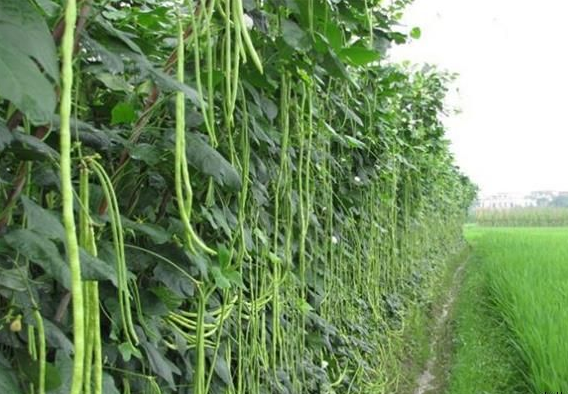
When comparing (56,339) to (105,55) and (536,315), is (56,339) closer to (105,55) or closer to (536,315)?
(105,55)

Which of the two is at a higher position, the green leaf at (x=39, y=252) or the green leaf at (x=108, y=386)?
the green leaf at (x=39, y=252)

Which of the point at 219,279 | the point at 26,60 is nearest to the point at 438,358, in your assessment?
the point at 219,279

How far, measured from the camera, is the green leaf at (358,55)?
1.01 meters

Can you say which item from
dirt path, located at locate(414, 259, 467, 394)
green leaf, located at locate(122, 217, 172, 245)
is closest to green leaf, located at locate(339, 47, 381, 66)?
green leaf, located at locate(122, 217, 172, 245)

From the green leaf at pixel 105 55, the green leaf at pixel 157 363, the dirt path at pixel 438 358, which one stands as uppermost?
the green leaf at pixel 105 55

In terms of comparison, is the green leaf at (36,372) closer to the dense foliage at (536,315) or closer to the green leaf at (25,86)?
the green leaf at (25,86)

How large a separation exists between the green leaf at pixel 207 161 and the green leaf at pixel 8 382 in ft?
1.10

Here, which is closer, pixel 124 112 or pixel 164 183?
pixel 124 112

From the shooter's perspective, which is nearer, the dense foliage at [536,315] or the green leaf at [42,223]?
the green leaf at [42,223]

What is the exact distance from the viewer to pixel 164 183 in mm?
971

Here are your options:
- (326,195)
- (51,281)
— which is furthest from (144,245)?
(326,195)

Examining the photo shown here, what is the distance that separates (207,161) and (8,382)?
36cm

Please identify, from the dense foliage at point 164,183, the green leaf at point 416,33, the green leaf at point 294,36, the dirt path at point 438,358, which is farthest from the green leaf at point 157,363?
the dirt path at point 438,358

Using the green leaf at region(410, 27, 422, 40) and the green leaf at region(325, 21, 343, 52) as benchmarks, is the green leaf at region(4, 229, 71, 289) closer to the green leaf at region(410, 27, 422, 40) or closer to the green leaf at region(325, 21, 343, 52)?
the green leaf at region(325, 21, 343, 52)
